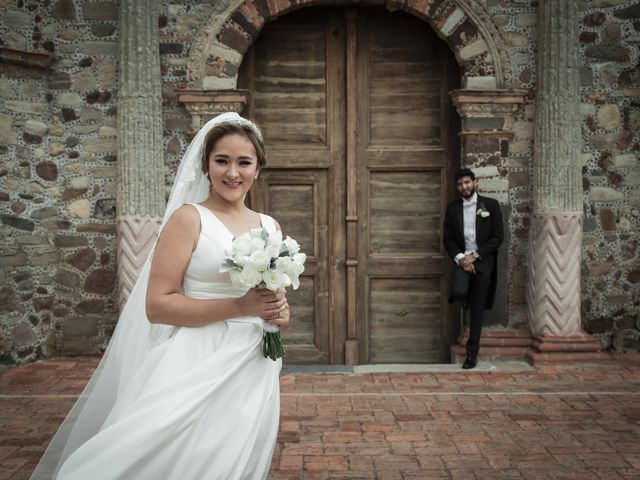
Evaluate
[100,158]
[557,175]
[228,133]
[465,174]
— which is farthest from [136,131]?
[228,133]

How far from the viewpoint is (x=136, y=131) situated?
6.30 m

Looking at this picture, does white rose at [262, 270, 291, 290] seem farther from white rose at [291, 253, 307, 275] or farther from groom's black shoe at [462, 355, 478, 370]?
groom's black shoe at [462, 355, 478, 370]

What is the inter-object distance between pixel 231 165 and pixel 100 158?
4.57 m

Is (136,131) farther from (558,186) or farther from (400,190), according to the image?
(558,186)

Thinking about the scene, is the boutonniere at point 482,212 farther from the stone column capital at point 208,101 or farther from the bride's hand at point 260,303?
the bride's hand at point 260,303

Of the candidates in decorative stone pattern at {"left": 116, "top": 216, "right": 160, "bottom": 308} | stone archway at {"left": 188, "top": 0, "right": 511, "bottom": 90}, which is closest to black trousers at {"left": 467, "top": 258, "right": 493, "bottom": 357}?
stone archway at {"left": 188, "top": 0, "right": 511, "bottom": 90}

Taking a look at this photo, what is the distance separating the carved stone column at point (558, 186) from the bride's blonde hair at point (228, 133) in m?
4.63

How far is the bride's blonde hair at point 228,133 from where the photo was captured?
2344 mm

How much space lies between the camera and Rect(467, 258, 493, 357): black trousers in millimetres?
6215

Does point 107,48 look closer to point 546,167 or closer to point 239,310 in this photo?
point 546,167

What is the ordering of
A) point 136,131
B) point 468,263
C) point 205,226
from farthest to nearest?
1. point 136,131
2. point 468,263
3. point 205,226

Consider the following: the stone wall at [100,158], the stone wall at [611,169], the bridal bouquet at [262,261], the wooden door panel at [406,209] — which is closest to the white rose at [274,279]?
the bridal bouquet at [262,261]

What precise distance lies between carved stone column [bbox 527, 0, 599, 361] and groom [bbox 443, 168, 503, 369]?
1.73 feet

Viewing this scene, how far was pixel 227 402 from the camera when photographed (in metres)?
2.25
